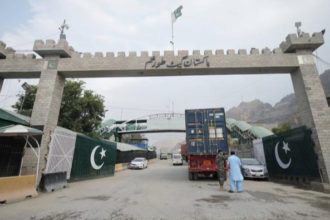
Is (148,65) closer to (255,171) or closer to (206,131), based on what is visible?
(206,131)

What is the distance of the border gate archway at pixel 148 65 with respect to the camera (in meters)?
11.6

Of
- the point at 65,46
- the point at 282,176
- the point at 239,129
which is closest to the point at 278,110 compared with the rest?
the point at 239,129

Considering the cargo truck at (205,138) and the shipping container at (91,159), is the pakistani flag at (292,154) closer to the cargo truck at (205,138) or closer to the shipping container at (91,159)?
the cargo truck at (205,138)

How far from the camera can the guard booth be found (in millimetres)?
7639

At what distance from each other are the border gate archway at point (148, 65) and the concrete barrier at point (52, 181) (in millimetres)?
1998

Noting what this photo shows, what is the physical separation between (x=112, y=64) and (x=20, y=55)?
5.33 m

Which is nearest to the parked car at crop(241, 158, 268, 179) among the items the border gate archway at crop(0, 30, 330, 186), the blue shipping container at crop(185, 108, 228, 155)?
the blue shipping container at crop(185, 108, 228, 155)

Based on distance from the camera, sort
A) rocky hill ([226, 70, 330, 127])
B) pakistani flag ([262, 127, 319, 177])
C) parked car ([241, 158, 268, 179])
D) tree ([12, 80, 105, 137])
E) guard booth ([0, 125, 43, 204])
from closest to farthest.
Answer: guard booth ([0, 125, 43, 204]) < pakistani flag ([262, 127, 319, 177]) < parked car ([241, 158, 268, 179]) < tree ([12, 80, 105, 137]) < rocky hill ([226, 70, 330, 127])

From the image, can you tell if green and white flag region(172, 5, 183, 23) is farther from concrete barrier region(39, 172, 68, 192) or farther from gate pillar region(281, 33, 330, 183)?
concrete barrier region(39, 172, 68, 192)

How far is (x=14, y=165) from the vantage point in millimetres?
10406

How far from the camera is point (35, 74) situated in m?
12.6

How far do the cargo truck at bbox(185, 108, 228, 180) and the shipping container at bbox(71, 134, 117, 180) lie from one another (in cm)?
730

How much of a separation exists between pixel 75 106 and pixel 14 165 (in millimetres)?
13105

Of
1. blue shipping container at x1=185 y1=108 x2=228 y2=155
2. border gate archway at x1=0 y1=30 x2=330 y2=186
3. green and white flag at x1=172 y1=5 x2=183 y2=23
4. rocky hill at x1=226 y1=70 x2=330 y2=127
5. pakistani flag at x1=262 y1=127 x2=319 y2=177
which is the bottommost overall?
pakistani flag at x1=262 y1=127 x2=319 y2=177
